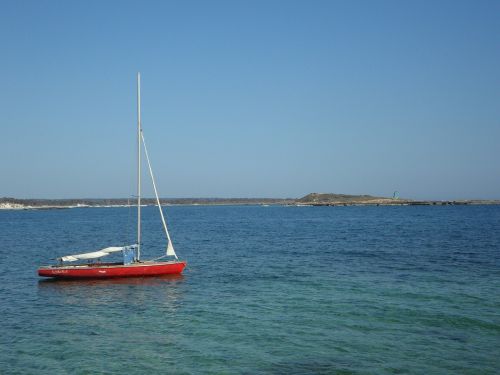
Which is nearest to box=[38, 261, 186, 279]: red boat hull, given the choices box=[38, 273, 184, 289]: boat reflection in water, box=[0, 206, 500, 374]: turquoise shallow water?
box=[38, 273, 184, 289]: boat reflection in water

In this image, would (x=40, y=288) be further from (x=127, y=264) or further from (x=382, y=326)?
(x=382, y=326)

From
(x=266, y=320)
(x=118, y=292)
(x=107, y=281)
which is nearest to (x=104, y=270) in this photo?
(x=107, y=281)

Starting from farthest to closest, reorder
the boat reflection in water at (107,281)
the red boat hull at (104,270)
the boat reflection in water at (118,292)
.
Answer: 1. the red boat hull at (104,270)
2. the boat reflection in water at (107,281)
3. the boat reflection in water at (118,292)

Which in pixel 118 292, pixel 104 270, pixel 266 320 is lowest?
pixel 118 292

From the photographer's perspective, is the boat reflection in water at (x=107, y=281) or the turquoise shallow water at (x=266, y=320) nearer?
the turquoise shallow water at (x=266, y=320)

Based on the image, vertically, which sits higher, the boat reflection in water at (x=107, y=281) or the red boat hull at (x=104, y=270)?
the red boat hull at (x=104, y=270)

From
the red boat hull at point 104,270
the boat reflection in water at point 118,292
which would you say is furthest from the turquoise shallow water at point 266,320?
the red boat hull at point 104,270

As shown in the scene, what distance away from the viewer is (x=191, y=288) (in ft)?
114

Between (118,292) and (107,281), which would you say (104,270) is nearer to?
(107,281)

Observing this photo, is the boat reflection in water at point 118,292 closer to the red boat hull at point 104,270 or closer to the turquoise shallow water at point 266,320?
the turquoise shallow water at point 266,320

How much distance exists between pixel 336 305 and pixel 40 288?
22.0 meters

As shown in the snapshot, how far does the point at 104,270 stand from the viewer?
38.2m

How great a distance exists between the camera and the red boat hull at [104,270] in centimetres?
3791

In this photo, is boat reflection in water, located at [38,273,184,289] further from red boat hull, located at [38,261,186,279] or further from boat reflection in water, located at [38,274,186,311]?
red boat hull, located at [38,261,186,279]
